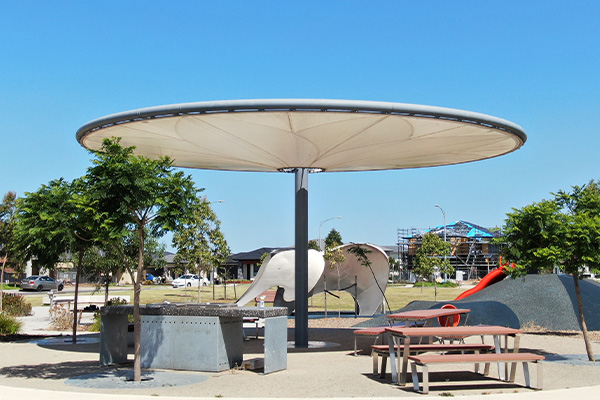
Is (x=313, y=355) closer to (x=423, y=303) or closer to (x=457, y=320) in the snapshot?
(x=457, y=320)

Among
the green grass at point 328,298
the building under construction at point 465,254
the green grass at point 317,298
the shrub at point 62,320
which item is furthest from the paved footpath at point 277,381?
the building under construction at point 465,254

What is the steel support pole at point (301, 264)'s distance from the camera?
17484 millimetres

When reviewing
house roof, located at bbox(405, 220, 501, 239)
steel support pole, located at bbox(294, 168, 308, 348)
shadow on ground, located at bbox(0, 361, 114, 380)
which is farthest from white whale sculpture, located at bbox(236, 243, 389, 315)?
house roof, located at bbox(405, 220, 501, 239)

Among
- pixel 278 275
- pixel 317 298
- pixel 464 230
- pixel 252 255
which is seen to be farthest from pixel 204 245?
pixel 464 230

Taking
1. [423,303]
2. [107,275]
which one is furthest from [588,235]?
[107,275]

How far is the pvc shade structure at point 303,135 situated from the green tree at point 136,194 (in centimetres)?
187

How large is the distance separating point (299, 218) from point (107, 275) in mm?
11793

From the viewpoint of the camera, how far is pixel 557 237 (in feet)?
47.3

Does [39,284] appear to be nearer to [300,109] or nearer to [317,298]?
[317,298]

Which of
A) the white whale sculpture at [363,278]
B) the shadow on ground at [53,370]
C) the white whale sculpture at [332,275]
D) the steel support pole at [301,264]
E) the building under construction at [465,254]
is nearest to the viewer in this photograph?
the shadow on ground at [53,370]

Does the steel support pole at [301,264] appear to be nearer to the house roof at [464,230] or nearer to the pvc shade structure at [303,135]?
the pvc shade structure at [303,135]

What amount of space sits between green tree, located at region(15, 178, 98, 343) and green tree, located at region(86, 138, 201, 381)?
0.35 m

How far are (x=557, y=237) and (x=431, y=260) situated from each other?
35.5 metres

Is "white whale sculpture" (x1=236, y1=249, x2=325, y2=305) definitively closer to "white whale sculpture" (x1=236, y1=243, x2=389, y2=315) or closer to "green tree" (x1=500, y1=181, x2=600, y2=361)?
"white whale sculpture" (x1=236, y1=243, x2=389, y2=315)
